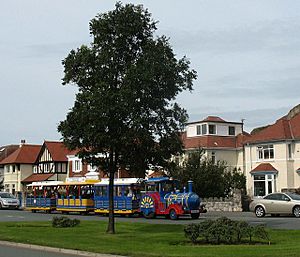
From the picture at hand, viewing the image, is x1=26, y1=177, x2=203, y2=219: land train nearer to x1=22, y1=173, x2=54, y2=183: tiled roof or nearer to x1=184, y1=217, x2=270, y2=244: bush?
x1=184, y1=217, x2=270, y2=244: bush

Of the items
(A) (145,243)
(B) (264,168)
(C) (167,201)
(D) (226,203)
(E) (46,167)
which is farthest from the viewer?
(E) (46,167)

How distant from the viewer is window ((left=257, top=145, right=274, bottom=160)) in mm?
56994

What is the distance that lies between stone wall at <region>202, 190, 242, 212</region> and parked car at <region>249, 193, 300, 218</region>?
959 cm

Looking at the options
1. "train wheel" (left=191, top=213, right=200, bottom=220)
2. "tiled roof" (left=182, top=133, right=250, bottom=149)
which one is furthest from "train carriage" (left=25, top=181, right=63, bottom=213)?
"tiled roof" (left=182, top=133, right=250, bottom=149)

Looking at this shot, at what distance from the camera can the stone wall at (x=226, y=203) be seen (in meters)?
45.3

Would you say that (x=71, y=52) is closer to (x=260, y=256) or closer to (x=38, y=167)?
(x=260, y=256)

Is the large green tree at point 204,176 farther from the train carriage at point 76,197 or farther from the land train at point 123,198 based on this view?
the land train at point 123,198

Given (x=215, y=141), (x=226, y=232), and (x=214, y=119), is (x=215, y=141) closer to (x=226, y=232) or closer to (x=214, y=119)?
(x=214, y=119)

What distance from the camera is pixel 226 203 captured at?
4559 centimetres

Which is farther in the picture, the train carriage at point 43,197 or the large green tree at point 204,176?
the train carriage at point 43,197

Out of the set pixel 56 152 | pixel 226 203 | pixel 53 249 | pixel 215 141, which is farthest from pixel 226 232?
pixel 56 152

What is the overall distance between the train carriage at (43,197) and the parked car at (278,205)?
20.4 m

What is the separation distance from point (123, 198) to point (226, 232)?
23501mm

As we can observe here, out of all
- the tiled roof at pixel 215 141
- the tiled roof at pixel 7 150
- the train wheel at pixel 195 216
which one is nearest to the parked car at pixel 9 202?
the tiled roof at pixel 215 141
